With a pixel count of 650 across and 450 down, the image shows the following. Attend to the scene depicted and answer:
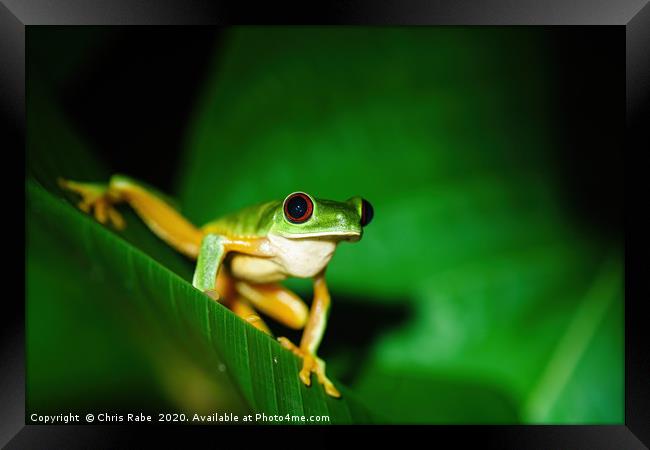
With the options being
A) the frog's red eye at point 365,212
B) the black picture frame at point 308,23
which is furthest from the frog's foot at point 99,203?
the frog's red eye at point 365,212

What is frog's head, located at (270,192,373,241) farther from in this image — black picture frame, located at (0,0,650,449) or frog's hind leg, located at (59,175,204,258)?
black picture frame, located at (0,0,650,449)

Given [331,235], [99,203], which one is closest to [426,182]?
[331,235]

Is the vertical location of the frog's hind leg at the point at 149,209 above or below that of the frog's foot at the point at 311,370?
above

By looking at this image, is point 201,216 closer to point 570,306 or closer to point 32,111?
point 32,111

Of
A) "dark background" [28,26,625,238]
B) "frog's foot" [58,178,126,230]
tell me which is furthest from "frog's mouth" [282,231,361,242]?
"dark background" [28,26,625,238]

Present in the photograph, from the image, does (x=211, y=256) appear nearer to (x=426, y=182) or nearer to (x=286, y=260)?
(x=286, y=260)

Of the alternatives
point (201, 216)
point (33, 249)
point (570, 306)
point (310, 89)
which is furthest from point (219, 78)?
point (570, 306)

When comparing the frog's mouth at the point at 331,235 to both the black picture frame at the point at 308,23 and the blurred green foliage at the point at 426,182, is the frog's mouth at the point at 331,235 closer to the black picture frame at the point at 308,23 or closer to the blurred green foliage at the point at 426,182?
the blurred green foliage at the point at 426,182
